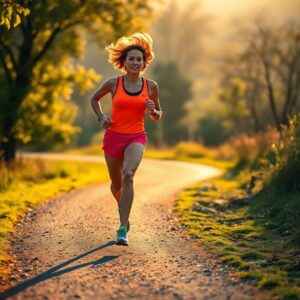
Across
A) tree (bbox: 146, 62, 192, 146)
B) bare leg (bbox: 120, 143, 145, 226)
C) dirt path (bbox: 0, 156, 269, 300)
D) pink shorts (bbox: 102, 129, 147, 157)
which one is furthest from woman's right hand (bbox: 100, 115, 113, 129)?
tree (bbox: 146, 62, 192, 146)

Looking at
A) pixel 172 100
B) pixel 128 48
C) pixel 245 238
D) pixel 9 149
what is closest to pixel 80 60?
pixel 9 149

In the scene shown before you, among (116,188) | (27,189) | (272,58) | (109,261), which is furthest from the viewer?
(272,58)

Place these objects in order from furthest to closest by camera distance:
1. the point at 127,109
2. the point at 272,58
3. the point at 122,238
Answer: the point at 272,58, the point at 127,109, the point at 122,238

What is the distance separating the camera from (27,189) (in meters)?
12.1

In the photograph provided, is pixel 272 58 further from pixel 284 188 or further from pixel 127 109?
pixel 127 109

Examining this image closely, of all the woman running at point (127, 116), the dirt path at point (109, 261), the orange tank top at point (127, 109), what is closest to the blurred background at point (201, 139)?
the dirt path at point (109, 261)

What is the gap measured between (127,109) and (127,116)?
0.29ft

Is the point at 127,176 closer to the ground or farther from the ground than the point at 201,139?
farther from the ground

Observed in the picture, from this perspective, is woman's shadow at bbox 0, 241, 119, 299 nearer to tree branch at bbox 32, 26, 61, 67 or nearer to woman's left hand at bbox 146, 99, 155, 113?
woman's left hand at bbox 146, 99, 155, 113

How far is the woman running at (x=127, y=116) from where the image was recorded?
6.36 meters

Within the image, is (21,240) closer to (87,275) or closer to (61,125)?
(87,275)

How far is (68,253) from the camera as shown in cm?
602

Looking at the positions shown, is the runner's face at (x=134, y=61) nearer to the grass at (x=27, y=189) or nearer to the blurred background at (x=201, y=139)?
the blurred background at (x=201, y=139)

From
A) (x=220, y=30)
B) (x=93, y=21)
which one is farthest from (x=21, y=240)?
(x=220, y=30)
